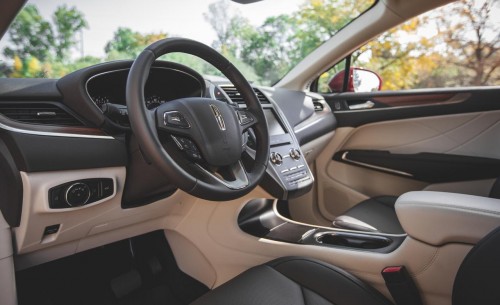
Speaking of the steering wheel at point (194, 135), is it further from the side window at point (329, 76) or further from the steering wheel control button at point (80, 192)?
the side window at point (329, 76)

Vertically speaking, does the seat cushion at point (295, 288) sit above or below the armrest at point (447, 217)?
below

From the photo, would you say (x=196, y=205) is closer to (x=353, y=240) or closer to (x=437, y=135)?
(x=353, y=240)

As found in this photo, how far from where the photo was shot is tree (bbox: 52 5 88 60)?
1.26 metres

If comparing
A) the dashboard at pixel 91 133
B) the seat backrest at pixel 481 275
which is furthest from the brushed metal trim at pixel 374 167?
the seat backrest at pixel 481 275

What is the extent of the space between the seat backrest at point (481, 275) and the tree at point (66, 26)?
134 centimetres

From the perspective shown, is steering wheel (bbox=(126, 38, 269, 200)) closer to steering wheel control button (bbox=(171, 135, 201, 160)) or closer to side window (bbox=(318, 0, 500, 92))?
steering wheel control button (bbox=(171, 135, 201, 160))

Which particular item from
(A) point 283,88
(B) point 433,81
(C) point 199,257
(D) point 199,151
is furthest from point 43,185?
(B) point 433,81

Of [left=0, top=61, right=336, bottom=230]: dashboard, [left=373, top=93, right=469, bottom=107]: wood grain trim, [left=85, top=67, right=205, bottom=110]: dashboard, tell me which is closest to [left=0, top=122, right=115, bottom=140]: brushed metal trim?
[left=0, top=61, right=336, bottom=230]: dashboard

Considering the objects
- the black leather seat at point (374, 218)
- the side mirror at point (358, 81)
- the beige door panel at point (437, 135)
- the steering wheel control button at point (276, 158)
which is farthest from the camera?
the side mirror at point (358, 81)

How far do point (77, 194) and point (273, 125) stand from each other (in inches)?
32.9

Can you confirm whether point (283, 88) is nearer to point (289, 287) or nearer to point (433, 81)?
point (433, 81)

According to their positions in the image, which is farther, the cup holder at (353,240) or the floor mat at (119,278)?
the floor mat at (119,278)

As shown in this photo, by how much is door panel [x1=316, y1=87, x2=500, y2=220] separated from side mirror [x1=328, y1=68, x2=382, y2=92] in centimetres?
7

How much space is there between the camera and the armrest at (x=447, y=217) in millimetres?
934
